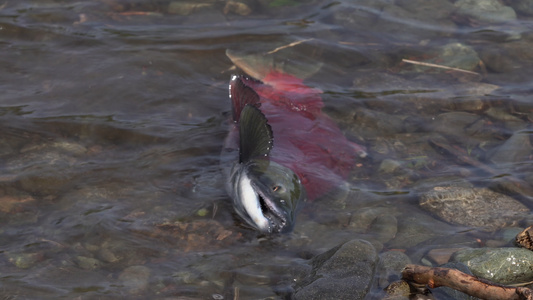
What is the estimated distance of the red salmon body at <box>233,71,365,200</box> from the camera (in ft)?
15.1

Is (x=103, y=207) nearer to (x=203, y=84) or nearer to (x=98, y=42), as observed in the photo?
(x=203, y=84)

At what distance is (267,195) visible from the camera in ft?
12.9

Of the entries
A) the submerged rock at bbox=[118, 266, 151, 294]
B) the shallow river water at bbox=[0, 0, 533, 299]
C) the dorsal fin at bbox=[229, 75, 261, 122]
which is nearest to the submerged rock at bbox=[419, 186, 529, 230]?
the shallow river water at bbox=[0, 0, 533, 299]

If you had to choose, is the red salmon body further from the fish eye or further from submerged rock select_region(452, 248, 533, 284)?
submerged rock select_region(452, 248, 533, 284)

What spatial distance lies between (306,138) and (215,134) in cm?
79

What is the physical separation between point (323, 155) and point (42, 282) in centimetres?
213

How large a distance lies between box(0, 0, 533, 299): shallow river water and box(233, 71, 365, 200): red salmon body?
12 centimetres

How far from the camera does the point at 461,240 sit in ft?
13.5

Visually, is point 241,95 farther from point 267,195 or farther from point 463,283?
point 463,283

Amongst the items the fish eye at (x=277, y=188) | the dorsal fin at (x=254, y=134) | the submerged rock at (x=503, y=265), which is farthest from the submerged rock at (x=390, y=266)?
the dorsal fin at (x=254, y=134)

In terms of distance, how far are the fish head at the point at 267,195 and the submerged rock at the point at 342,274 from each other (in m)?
0.34

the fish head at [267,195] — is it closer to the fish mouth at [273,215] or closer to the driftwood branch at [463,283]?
the fish mouth at [273,215]

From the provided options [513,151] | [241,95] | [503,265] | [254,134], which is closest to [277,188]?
[254,134]

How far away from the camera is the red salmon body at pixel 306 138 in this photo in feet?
15.1
